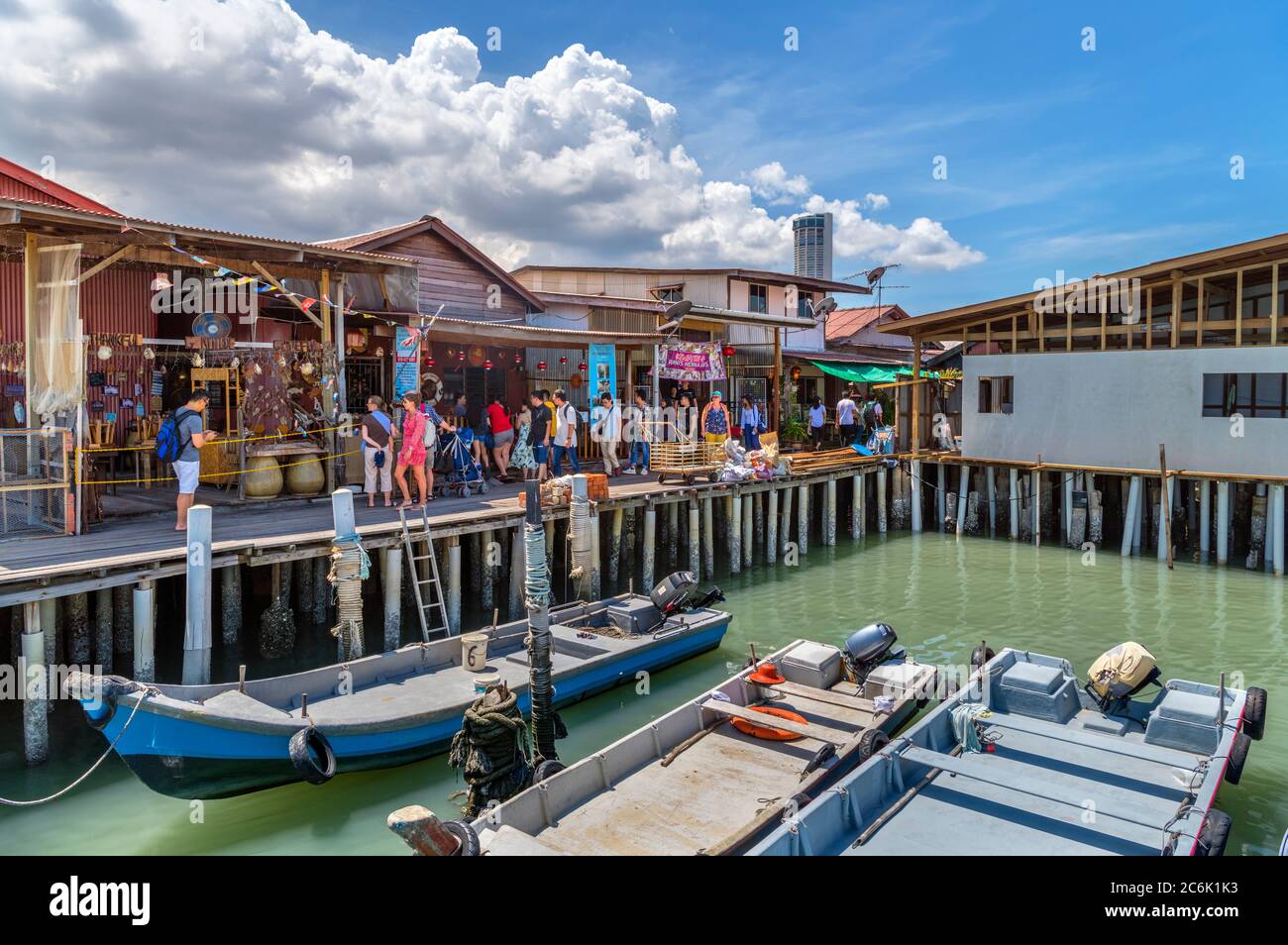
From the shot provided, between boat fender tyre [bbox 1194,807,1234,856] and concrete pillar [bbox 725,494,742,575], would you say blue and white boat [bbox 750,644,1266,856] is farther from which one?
concrete pillar [bbox 725,494,742,575]

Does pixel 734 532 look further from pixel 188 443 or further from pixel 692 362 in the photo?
pixel 188 443

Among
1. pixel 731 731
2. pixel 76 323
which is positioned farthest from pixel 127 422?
pixel 731 731

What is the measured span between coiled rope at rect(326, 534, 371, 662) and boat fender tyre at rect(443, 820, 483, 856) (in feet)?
17.9

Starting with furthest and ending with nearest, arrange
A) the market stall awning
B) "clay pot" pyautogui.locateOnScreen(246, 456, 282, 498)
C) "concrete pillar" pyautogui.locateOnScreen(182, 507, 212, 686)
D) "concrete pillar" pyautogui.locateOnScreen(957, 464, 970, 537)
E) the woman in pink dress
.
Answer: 1. the market stall awning
2. "concrete pillar" pyautogui.locateOnScreen(957, 464, 970, 537)
3. "clay pot" pyautogui.locateOnScreen(246, 456, 282, 498)
4. the woman in pink dress
5. "concrete pillar" pyautogui.locateOnScreen(182, 507, 212, 686)

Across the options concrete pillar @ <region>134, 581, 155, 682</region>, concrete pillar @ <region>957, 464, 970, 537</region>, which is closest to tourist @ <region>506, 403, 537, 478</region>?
concrete pillar @ <region>134, 581, 155, 682</region>

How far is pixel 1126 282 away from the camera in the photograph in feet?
63.7

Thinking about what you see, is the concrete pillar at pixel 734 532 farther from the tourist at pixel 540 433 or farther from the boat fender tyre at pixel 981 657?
the boat fender tyre at pixel 981 657

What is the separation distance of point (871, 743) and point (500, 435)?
1099 centimetres

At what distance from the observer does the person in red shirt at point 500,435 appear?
17484 millimetres

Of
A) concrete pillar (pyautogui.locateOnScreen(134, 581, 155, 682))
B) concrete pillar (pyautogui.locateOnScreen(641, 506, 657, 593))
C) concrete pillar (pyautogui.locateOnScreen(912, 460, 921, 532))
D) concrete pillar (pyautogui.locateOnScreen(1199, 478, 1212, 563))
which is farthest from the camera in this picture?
concrete pillar (pyautogui.locateOnScreen(912, 460, 921, 532))

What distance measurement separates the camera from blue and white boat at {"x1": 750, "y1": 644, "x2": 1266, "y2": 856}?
263 inches

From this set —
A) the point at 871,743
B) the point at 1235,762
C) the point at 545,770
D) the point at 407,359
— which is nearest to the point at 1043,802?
the point at 871,743

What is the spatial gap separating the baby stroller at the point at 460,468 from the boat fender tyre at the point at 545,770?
338 inches

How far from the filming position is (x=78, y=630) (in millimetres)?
10375
